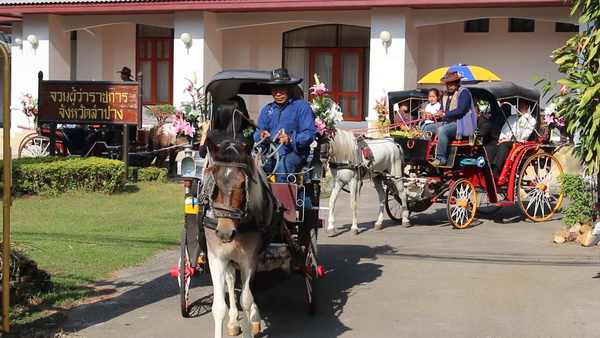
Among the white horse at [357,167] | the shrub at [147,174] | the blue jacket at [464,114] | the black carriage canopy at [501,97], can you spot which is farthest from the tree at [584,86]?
the shrub at [147,174]

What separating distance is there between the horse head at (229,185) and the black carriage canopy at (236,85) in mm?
2495

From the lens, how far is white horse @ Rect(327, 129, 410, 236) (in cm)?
1310

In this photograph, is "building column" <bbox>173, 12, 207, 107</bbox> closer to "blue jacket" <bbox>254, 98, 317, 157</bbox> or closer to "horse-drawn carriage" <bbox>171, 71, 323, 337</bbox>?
"horse-drawn carriage" <bbox>171, 71, 323, 337</bbox>

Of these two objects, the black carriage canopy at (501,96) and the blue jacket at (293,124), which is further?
the black carriage canopy at (501,96)

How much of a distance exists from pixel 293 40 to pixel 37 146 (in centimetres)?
925

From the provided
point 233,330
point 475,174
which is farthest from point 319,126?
point 475,174

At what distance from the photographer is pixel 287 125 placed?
883cm

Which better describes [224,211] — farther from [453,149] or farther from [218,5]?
[218,5]

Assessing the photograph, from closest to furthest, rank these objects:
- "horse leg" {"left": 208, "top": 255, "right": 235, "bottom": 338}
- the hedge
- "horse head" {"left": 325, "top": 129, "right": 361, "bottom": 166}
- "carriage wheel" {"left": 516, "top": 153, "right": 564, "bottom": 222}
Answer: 1. "horse leg" {"left": 208, "top": 255, "right": 235, "bottom": 338}
2. "horse head" {"left": 325, "top": 129, "right": 361, "bottom": 166}
3. "carriage wheel" {"left": 516, "top": 153, "right": 564, "bottom": 222}
4. the hedge

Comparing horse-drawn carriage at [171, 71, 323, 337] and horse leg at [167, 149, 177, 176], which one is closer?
horse-drawn carriage at [171, 71, 323, 337]

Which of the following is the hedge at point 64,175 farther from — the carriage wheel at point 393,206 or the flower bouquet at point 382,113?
the flower bouquet at point 382,113

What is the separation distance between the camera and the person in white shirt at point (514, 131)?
14164 mm

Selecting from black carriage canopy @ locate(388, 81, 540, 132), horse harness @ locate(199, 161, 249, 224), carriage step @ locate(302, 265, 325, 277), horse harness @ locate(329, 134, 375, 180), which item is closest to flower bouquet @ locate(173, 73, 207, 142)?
carriage step @ locate(302, 265, 325, 277)

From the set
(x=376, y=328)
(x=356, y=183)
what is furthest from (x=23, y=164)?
(x=376, y=328)
